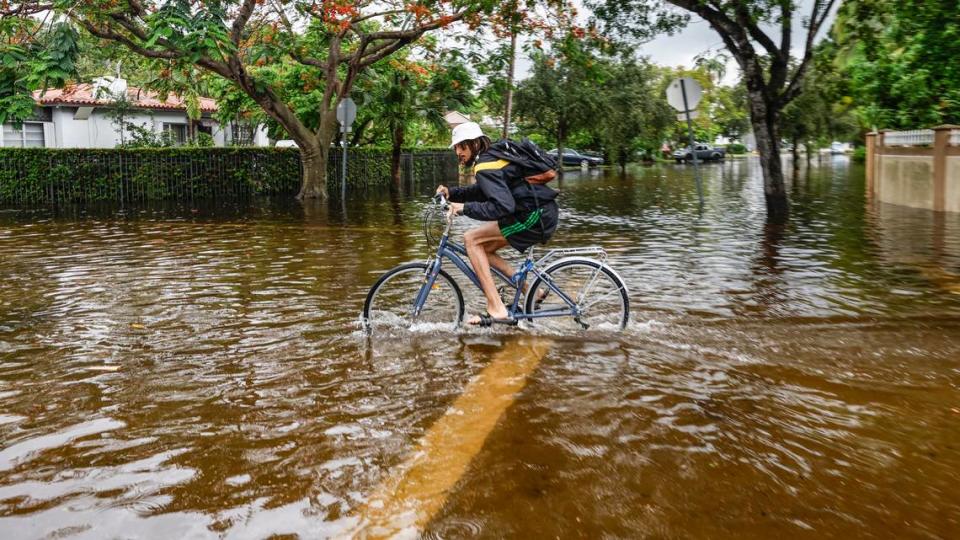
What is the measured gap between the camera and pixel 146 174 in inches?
935

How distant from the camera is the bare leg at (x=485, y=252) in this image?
603 centimetres

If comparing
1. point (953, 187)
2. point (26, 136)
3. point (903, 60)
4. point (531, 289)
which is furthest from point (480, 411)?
point (26, 136)

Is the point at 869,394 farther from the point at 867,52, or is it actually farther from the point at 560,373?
the point at 867,52

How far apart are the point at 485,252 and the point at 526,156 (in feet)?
2.69

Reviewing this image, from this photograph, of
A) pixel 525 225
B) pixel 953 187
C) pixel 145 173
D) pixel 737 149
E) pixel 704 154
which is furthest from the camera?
pixel 737 149

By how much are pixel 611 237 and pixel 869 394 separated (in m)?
8.02

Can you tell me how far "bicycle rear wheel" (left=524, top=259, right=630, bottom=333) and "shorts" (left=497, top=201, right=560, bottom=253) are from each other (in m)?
0.26

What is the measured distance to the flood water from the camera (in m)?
3.23

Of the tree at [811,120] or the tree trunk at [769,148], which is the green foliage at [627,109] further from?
the tree trunk at [769,148]

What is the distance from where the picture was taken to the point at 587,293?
20.1 feet

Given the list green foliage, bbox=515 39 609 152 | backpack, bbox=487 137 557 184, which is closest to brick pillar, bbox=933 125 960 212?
backpack, bbox=487 137 557 184

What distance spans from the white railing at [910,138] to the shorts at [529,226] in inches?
542

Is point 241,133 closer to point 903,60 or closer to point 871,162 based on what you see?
point 871,162

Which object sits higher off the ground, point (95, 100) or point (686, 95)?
point (95, 100)
